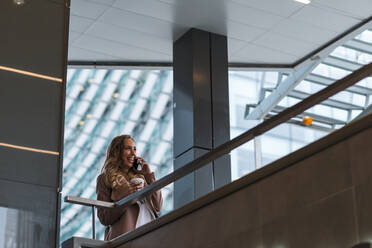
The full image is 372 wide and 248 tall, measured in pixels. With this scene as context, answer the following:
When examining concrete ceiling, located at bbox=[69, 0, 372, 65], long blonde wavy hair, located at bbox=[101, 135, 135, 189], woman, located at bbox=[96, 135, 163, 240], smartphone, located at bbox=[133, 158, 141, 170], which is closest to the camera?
woman, located at bbox=[96, 135, 163, 240]

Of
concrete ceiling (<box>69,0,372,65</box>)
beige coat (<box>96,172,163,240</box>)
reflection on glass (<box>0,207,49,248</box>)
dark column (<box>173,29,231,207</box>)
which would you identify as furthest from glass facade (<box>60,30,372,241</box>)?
reflection on glass (<box>0,207,49,248</box>)

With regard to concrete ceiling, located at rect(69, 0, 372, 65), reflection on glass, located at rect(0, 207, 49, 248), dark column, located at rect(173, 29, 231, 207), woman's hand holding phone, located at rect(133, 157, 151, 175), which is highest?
concrete ceiling, located at rect(69, 0, 372, 65)

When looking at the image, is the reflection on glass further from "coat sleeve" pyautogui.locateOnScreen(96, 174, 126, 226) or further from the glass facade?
the glass facade

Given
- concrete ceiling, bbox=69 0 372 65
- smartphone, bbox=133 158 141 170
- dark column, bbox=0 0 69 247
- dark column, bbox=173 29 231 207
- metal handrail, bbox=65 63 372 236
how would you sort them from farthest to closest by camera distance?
dark column, bbox=173 29 231 207 → concrete ceiling, bbox=69 0 372 65 → smartphone, bbox=133 158 141 170 → dark column, bbox=0 0 69 247 → metal handrail, bbox=65 63 372 236

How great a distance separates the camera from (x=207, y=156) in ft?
22.0

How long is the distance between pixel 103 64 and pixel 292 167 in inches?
310

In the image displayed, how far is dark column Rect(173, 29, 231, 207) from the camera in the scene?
11.5 metres

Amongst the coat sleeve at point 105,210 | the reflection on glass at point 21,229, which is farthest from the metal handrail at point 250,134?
the reflection on glass at point 21,229

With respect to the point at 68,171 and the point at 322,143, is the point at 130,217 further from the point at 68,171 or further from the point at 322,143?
the point at 68,171

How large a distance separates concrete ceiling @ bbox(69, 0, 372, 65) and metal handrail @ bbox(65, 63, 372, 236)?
4387 millimetres

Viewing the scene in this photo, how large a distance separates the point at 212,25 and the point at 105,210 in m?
4.79

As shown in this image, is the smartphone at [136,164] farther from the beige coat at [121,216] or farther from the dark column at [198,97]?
the dark column at [198,97]

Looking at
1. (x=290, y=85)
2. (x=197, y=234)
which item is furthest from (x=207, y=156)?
(x=290, y=85)

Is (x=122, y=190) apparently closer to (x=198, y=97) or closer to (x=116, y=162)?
(x=116, y=162)
